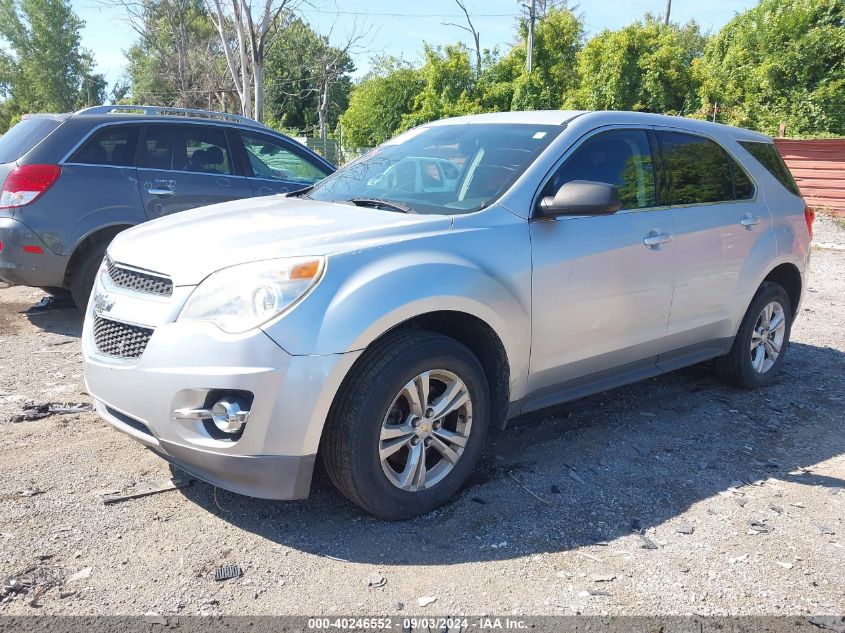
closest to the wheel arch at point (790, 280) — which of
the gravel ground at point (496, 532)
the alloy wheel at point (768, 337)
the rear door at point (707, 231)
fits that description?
the alloy wheel at point (768, 337)

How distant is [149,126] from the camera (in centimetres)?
678

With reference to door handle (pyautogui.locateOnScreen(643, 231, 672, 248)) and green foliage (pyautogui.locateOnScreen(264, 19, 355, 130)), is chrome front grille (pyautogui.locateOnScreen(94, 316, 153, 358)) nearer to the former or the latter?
door handle (pyautogui.locateOnScreen(643, 231, 672, 248))

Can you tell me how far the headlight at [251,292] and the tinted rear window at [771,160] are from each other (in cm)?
374

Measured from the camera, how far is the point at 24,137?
6.32 meters

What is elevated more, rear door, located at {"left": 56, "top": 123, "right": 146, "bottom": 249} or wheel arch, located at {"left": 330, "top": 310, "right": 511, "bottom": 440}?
rear door, located at {"left": 56, "top": 123, "right": 146, "bottom": 249}

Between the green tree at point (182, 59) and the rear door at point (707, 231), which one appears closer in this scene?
the rear door at point (707, 231)

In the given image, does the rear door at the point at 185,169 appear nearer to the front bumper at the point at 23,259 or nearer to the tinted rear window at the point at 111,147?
the tinted rear window at the point at 111,147

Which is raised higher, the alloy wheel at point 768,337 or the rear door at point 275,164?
the rear door at point 275,164

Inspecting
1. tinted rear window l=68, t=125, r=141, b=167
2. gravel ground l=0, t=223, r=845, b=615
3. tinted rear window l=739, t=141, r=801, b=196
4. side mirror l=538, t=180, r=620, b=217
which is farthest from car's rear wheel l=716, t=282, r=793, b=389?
tinted rear window l=68, t=125, r=141, b=167

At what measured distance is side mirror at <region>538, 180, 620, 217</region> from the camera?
3549 millimetres

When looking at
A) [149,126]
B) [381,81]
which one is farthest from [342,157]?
[149,126]

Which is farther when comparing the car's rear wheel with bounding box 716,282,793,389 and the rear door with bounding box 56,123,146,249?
the rear door with bounding box 56,123,146,249

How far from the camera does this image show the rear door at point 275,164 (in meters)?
7.35

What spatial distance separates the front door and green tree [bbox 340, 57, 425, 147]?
88.3ft
